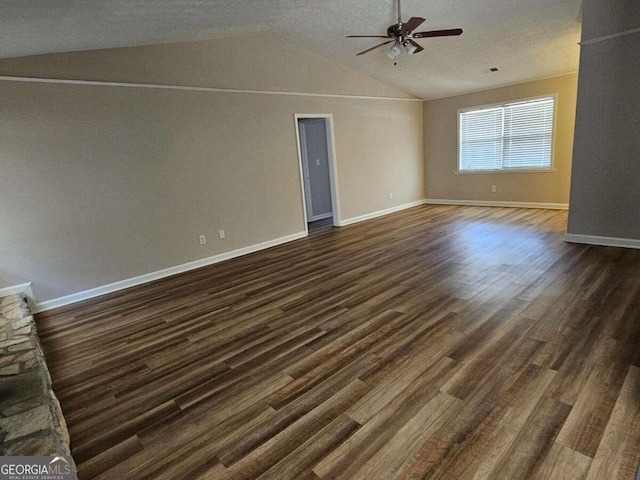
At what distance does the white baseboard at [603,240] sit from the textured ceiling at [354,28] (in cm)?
279

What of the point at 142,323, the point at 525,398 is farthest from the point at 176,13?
the point at 525,398

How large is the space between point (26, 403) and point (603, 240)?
584 cm

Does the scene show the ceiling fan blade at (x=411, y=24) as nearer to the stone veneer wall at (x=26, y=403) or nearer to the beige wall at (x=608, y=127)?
the beige wall at (x=608, y=127)

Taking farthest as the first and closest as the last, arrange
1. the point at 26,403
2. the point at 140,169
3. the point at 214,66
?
1. the point at 214,66
2. the point at 140,169
3. the point at 26,403

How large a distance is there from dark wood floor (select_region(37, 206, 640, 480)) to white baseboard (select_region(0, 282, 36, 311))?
0.21 meters

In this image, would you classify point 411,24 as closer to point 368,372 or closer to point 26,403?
point 368,372

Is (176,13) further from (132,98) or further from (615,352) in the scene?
(615,352)

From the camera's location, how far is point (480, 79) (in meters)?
6.61

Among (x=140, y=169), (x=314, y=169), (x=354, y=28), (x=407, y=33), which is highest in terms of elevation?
(x=354, y=28)

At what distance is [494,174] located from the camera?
7449 millimetres

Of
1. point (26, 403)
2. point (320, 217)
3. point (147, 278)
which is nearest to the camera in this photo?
point (26, 403)

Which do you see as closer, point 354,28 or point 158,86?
point 158,86

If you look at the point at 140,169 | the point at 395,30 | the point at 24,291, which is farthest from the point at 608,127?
the point at 24,291

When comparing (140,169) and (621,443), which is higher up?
(140,169)
